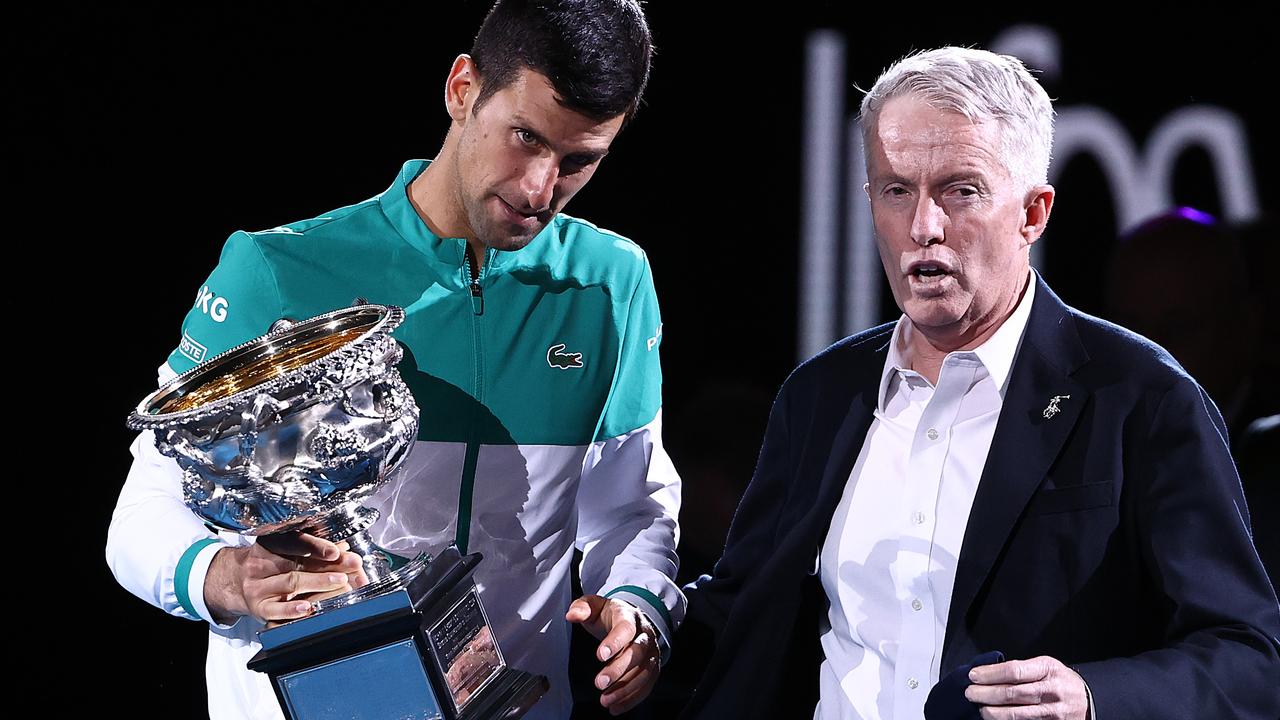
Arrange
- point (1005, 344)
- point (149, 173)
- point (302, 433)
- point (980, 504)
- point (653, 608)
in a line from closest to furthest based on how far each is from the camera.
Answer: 1. point (302, 433)
2. point (980, 504)
3. point (1005, 344)
4. point (653, 608)
5. point (149, 173)

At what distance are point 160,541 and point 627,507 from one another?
0.71m

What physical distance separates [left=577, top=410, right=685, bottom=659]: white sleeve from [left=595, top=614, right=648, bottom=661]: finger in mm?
168

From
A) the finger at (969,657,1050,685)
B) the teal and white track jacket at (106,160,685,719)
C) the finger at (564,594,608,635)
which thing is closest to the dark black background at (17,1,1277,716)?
the teal and white track jacket at (106,160,685,719)

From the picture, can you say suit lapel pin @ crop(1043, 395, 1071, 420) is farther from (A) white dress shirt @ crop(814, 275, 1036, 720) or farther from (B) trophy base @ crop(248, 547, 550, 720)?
(B) trophy base @ crop(248, 547, 550, 720)

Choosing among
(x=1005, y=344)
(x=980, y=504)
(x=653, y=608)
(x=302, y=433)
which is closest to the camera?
(x=302, y=433)

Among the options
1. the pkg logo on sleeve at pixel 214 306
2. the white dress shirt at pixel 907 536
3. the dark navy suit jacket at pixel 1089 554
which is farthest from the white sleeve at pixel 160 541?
the white dress shirt at pixel 907 536

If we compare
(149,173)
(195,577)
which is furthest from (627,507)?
(149,173)

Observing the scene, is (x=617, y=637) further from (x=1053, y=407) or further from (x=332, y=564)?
(x=1053, y=407)

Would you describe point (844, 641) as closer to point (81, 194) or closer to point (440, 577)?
point (440, 577)

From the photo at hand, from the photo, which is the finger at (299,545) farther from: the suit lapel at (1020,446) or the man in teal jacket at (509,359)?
the suit lapel at (1020,446)

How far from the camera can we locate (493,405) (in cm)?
194

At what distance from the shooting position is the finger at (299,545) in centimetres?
162

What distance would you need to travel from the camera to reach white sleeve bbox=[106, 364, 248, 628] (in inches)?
67.3

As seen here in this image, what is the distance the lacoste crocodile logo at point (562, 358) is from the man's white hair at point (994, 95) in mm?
599
